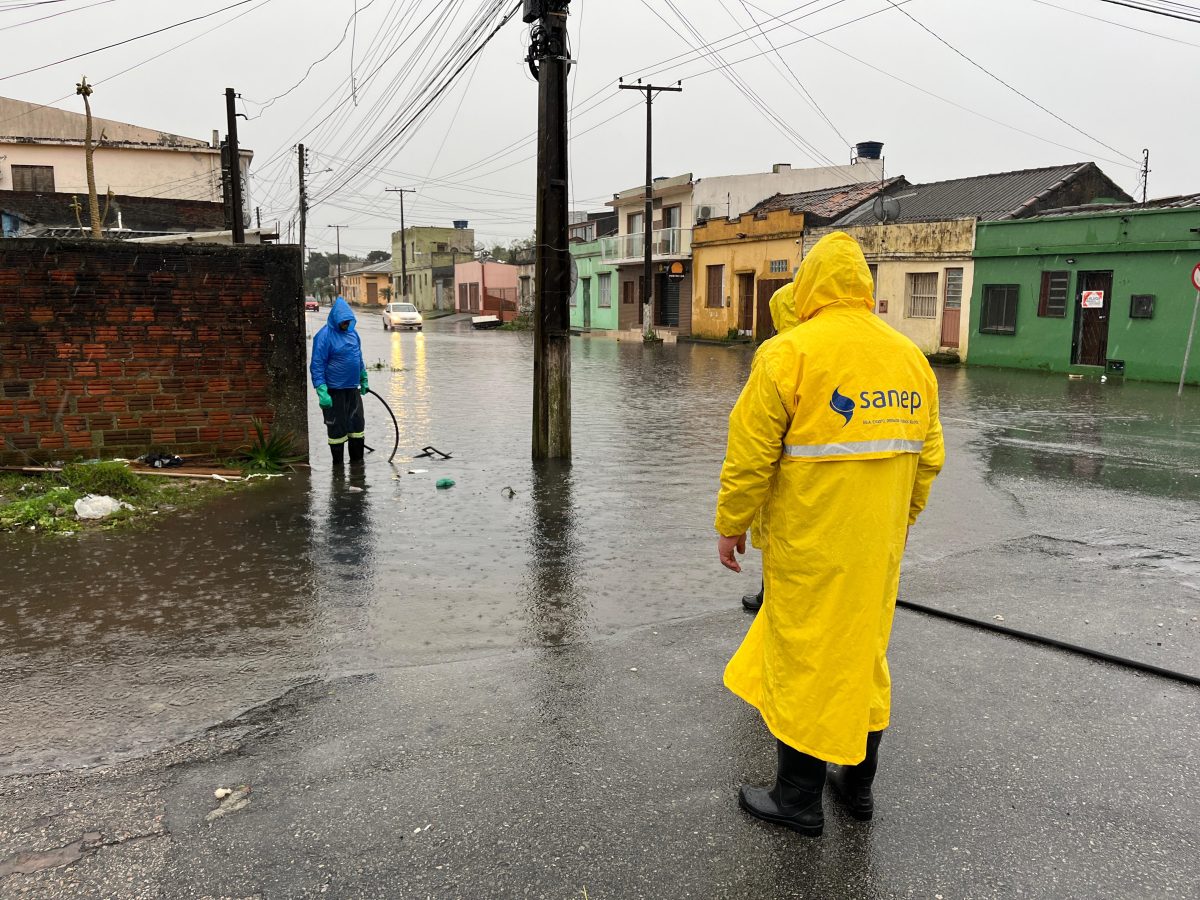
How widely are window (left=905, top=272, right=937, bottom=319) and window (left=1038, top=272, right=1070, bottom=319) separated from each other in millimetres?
3728

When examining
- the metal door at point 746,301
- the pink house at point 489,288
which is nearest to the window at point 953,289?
the metal door at point 746,301

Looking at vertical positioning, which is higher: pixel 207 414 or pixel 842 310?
pixel 842 310

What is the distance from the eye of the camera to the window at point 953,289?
26000 millimetres

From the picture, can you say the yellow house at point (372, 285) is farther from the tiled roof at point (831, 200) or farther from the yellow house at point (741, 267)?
the tiled roof at point (831, 200)

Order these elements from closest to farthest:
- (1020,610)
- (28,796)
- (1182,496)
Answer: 1. (28,796)
2. (1020,610)
3. (1182,496)

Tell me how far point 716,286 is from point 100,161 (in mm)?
28226

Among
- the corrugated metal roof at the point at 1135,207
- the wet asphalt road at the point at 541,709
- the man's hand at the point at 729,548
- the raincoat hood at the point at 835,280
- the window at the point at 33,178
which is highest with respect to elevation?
the window at the point at 33,178

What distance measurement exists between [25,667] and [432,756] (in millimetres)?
2219

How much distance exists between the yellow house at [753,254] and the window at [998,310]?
788cm

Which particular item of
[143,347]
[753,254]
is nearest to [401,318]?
[753,254]

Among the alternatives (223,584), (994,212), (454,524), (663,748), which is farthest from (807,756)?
(994,212)

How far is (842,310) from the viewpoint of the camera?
119 inches

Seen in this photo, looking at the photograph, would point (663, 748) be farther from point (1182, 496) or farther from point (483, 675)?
point (1182, 496)

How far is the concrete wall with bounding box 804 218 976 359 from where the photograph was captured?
25641 millimetres
